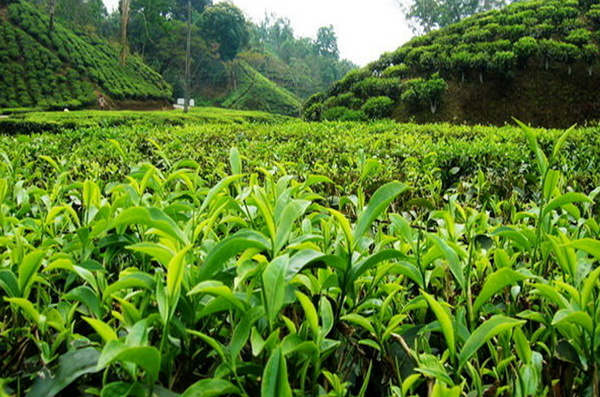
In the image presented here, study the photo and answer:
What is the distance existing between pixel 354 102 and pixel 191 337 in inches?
487

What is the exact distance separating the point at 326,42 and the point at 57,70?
6102cm

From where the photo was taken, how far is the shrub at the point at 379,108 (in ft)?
37.8

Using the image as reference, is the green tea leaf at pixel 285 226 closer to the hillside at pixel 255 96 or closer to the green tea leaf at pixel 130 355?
the green tea leaf at pixel 130 355

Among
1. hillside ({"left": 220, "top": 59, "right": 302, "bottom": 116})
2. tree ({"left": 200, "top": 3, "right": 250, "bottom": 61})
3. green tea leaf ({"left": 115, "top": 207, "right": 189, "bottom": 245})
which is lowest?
green tea leaf ({"left": 115, "top": 207, "right": 189, "bottom": 245})

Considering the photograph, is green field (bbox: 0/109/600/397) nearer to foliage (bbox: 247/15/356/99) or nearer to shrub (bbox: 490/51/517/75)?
shrub (bbox: 490/51/517/75)

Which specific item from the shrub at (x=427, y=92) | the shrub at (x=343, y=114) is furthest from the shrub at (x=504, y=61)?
the shrub at (x=343, y=114)

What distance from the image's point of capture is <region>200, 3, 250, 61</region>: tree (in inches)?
1864

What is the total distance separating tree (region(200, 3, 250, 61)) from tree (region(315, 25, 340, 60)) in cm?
3416


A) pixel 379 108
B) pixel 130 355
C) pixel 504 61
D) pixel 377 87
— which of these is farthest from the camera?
pixel 377 87

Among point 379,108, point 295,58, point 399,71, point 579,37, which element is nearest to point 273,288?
point 379,108

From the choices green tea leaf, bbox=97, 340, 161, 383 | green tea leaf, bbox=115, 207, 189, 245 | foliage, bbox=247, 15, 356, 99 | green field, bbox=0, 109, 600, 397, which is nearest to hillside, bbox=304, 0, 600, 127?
green field, bbox=0, 109, 600, 397

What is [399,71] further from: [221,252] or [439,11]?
[439,11]

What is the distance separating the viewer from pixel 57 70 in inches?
1137

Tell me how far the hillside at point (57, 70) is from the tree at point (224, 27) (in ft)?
47.9
